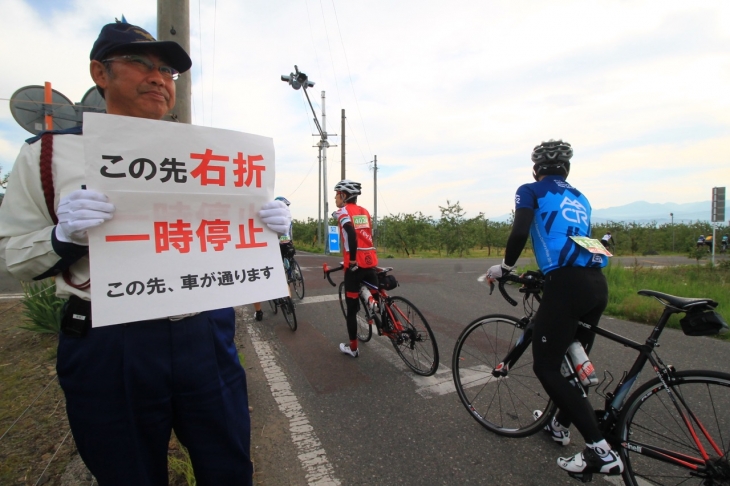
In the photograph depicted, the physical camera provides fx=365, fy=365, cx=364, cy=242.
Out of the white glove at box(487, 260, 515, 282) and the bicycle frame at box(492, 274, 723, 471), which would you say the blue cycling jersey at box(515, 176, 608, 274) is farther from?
the bicycle frame at box(492, 274, 723, 471)

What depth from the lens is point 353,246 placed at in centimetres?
402

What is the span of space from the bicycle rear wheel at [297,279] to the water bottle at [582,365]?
5556mm

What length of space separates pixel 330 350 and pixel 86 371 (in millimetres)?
3390

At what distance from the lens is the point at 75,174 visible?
125cm

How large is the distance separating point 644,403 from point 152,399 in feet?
9.21

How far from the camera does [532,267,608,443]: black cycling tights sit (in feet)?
6.93

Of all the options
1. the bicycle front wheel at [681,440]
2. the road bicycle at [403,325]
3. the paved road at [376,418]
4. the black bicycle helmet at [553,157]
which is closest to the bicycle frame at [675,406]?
the bicycle front wheel at [681,440]

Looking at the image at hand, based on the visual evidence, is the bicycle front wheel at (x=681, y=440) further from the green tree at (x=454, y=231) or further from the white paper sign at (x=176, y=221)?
the green tree at (x=454, y=231)

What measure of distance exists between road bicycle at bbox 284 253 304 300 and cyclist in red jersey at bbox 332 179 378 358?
9.66ft

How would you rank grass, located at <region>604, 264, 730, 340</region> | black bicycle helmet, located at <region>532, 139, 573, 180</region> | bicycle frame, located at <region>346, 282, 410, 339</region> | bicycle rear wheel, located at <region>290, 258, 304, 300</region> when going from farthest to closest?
bicycle rear wheel, located at <region>290, 258, 304, 300</region>
grass, located at <region>604, 264, 730, 340</region>
bicycle frame, located at <region>346, 282, 410, 339</region>
black bicycle helmet, located at <region>532, 139, 573, 180</region>

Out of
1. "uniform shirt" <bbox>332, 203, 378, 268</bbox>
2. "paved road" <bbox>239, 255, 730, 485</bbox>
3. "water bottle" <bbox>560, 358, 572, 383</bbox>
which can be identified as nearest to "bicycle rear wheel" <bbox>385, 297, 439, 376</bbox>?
"paved road" <bbox>239, 255, 730, 485</bbox>

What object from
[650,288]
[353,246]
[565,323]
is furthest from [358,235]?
[650,288]

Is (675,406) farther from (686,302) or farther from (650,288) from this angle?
(650,288)

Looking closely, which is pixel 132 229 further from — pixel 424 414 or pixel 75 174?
pixel 424 414
